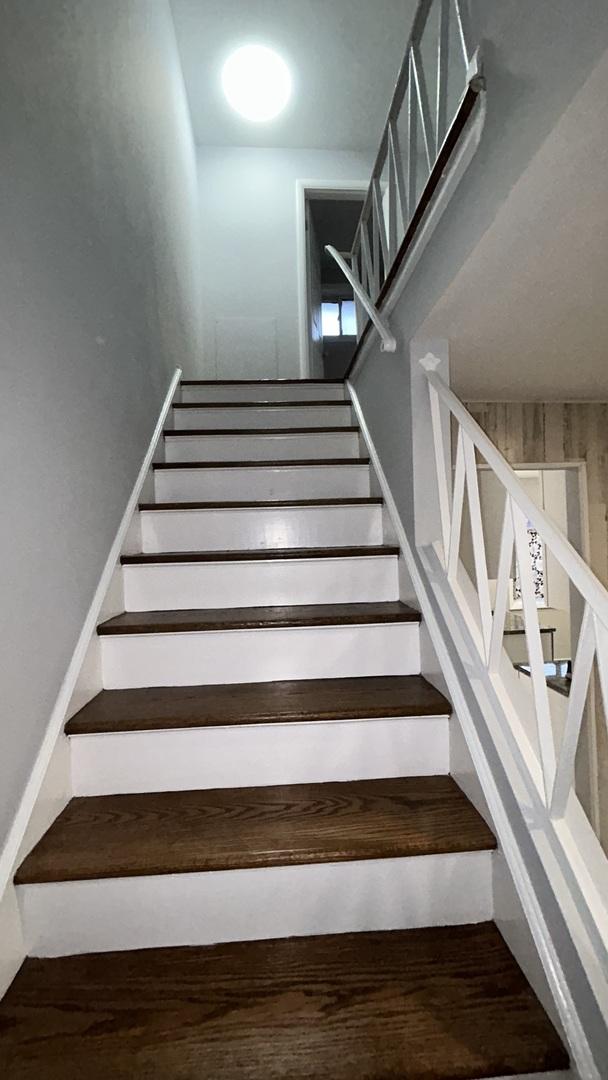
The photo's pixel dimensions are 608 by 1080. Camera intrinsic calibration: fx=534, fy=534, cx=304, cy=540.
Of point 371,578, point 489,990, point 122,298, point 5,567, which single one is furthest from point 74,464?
point 489,990

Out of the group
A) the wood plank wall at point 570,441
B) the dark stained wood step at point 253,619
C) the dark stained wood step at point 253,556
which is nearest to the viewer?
the dark stained wood step at point 253,619

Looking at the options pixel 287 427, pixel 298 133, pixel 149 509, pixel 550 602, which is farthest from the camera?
pixel 550 602

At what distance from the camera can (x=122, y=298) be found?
186cm

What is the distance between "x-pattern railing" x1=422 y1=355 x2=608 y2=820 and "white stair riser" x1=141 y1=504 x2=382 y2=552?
550mm

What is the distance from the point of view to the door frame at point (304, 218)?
4.05 meters

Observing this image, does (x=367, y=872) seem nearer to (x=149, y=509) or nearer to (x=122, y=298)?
(x=149, y=509)

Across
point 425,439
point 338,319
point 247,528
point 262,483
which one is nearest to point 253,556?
point 247,528

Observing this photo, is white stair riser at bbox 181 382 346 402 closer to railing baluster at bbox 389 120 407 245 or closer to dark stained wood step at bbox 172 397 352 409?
dark stained wood step at bbox 172 397 352 409

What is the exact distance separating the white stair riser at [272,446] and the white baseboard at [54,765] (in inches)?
33.9

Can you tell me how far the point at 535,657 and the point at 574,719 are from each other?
6.0 inches

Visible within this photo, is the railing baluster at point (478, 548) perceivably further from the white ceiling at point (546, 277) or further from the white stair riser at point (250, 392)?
the white stair riser at point (250, 392)

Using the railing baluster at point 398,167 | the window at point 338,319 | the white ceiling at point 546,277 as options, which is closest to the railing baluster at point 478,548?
the white ceiling at point 546,277

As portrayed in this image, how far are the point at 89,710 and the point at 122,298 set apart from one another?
4.52ft

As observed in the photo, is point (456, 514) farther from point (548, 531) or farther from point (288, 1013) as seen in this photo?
point (288, 1013)
